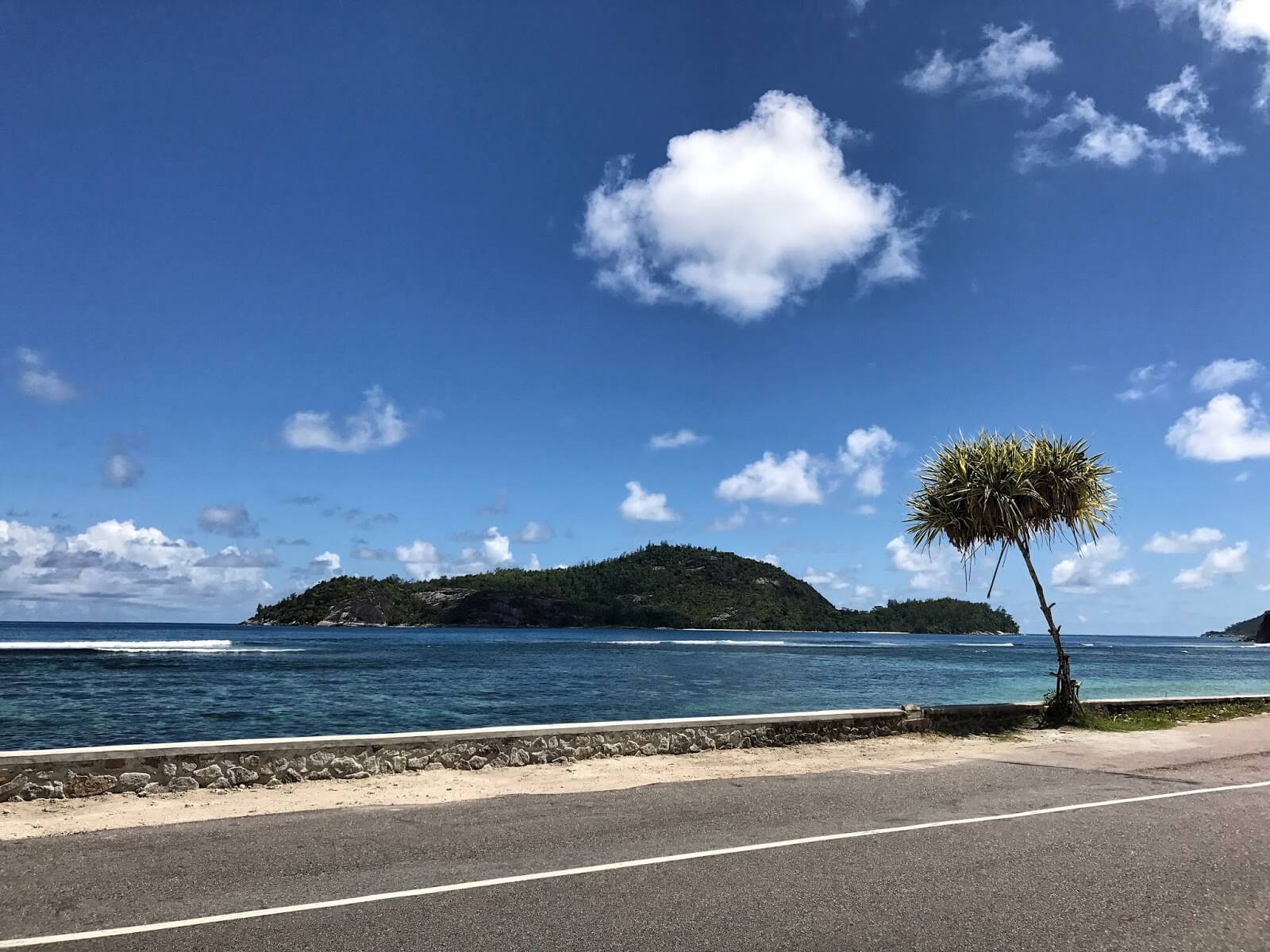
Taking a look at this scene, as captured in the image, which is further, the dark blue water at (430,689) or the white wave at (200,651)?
the white wave at (200,651)

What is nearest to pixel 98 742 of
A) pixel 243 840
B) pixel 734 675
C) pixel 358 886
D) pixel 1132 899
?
pixel 243 840

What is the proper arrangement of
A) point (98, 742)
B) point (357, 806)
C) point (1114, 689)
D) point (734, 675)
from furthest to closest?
point (734, 675) → point (1114, 689) → point (98, 742) → point (357, 806)

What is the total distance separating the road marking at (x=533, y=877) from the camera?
17.9ft

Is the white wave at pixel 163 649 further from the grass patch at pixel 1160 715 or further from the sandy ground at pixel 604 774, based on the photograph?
the grass patch at pixel 1160 715

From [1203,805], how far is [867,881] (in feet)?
19.6

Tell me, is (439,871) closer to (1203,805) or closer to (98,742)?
(1203,805)

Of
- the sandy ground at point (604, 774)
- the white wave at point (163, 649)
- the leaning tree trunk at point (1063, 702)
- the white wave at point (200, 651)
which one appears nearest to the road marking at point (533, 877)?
the sandy ground at point (604, 774)

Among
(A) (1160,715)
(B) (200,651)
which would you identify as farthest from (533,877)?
(B) (200,651)

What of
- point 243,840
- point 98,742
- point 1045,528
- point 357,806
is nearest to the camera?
point 243,840

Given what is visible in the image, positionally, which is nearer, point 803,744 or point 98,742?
point 803,744

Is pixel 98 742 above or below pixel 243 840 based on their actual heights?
below

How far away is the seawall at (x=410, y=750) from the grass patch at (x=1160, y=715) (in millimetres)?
2909

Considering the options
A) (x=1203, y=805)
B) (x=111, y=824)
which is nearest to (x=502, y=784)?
(x=111, y=824)

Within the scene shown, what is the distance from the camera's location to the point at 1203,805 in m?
9.71
